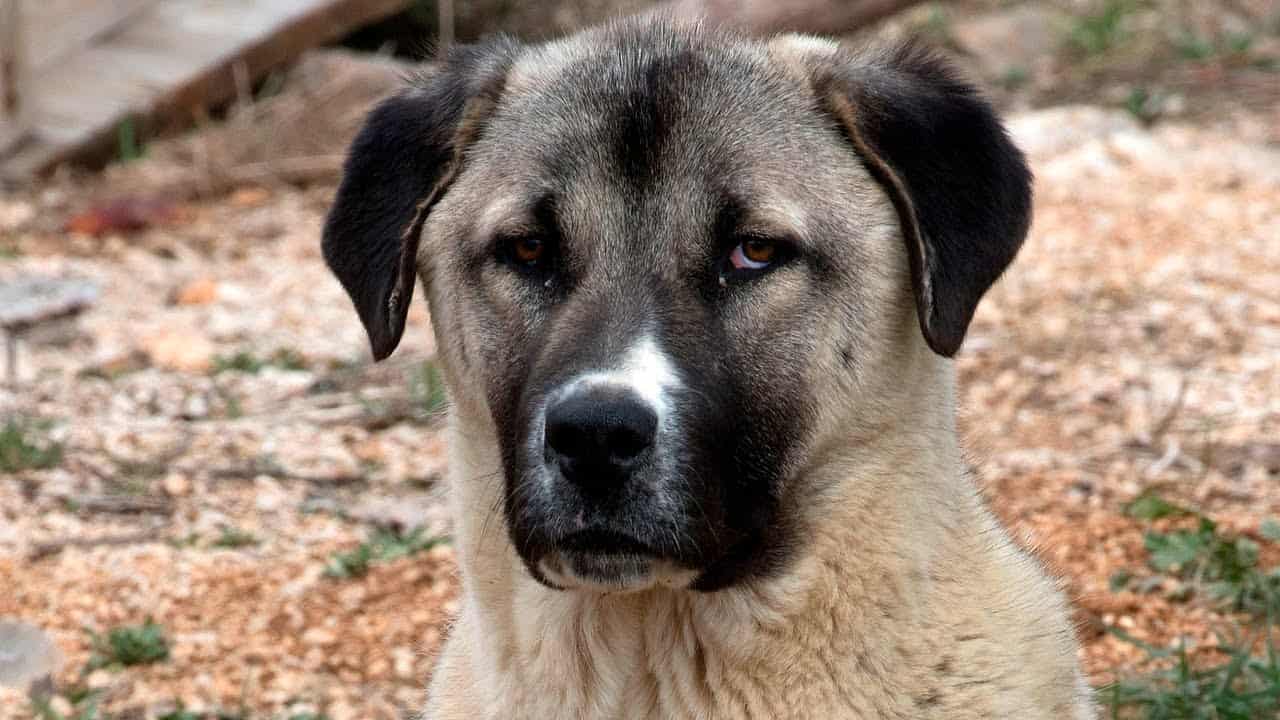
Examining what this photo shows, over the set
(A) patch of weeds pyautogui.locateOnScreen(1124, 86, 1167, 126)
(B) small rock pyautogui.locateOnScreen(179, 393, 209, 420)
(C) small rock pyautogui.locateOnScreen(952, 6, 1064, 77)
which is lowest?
(C) small rock pyautogui.locateOnScreen(952, 6, 1064, 77)

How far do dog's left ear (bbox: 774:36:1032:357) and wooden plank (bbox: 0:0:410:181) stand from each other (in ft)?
24.4

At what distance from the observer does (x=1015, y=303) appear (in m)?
8.16

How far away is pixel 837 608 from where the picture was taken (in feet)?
11.6

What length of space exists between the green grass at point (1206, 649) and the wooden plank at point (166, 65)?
6703 mm

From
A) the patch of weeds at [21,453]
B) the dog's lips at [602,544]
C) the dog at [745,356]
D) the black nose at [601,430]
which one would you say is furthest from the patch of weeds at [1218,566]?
the patch of weeds at [21,453]

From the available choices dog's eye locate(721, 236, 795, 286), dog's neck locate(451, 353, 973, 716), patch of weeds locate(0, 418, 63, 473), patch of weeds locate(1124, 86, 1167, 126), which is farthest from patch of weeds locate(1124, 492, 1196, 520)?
patch of weeds locate(1124, 86, 1167, 126)

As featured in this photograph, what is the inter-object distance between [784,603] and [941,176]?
0.92 m

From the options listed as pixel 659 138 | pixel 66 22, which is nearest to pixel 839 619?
pixel 659 138

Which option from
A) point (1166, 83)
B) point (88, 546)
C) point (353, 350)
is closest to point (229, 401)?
point (353, 350)

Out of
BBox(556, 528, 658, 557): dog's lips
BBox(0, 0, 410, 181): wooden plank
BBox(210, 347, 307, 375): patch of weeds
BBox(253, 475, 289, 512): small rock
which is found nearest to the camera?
BBox(556, 528, 658, 557): dog's lips

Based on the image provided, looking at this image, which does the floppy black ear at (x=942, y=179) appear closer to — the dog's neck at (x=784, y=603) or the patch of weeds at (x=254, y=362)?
the dog's neck at (x=784, y=603)

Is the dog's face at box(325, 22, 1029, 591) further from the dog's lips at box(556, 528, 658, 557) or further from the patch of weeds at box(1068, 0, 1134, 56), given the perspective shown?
the patch of weeds at box(1068, 0, 1134, 56)

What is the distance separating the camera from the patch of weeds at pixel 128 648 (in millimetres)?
5285

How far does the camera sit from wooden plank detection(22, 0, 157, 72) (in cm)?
1084
